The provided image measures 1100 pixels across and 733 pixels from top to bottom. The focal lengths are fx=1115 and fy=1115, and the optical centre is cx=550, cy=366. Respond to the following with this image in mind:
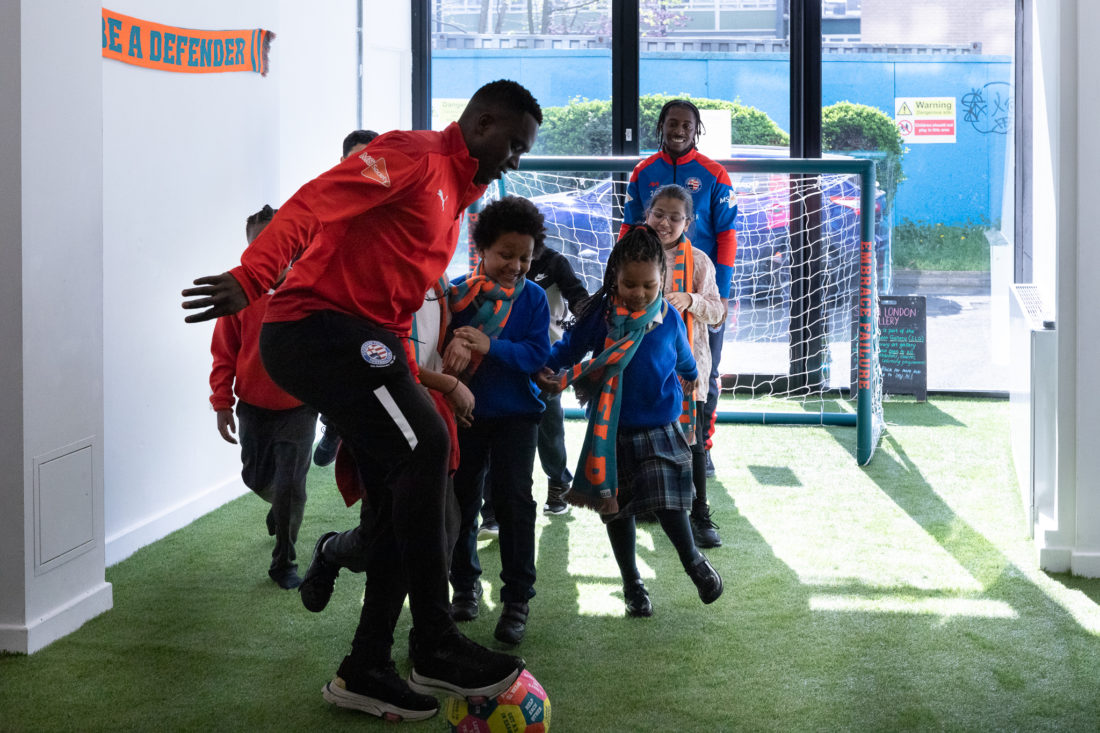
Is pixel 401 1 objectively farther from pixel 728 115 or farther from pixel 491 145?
pixel 491 145

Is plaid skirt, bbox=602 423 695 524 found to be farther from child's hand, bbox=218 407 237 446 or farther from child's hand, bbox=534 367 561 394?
child's hand, bbox=218 407 237 446

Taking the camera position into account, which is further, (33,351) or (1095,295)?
(1095,295)

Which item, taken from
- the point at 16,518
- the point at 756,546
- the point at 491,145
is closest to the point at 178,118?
the point at 16,518

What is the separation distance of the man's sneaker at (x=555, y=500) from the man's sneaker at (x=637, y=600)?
119 centimetres

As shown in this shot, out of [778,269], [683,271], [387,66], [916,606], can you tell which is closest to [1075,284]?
[916,606]

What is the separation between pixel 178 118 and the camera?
13.4 feet

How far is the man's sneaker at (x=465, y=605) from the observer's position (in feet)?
10.0

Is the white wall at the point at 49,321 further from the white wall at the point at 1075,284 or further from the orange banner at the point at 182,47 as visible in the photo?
the white wall at the point at 1075,284

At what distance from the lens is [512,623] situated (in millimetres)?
2881

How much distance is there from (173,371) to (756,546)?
7.21 feet

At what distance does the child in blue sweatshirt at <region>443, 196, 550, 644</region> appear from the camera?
290cm

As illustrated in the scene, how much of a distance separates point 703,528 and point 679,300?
0.85m

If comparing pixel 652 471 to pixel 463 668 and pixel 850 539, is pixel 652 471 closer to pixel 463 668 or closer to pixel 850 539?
pixel 463 668

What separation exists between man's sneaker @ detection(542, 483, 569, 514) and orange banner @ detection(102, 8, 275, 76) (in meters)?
2.08
